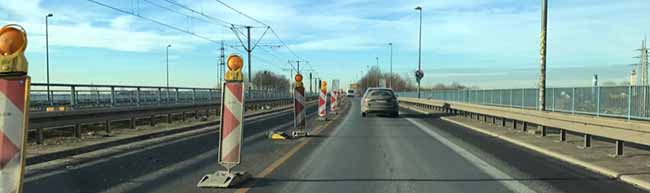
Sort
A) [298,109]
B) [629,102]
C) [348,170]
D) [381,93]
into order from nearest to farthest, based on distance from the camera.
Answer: [348,170] < [629,102] < [298,109] < [381,93]

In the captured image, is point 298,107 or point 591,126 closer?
point 591,126

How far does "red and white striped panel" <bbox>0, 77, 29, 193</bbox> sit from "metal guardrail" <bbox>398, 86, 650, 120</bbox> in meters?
13.2

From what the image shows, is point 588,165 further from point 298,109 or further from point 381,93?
point 381,93

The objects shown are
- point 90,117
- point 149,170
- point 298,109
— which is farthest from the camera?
point 298,109

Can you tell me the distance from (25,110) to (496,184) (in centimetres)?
593

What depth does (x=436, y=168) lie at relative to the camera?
9.45 metres

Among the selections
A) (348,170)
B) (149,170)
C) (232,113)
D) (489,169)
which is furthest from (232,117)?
(489,169)

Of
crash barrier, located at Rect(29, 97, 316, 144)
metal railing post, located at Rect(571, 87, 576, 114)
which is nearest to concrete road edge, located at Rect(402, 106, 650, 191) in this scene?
metal railing post, located at Rect(571, 87, 576, 114)

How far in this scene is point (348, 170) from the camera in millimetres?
9188

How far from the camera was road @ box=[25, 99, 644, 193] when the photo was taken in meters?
7.57

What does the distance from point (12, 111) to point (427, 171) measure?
6.19 meters

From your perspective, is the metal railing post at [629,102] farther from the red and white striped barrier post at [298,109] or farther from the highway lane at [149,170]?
the highway lane at [149,170]

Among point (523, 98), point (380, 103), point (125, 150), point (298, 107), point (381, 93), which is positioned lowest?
point (125, 150)

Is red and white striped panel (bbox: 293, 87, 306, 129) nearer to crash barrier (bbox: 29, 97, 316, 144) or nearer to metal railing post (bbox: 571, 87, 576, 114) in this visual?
crash barrier (bbox: 29, 97, 316, 144)
